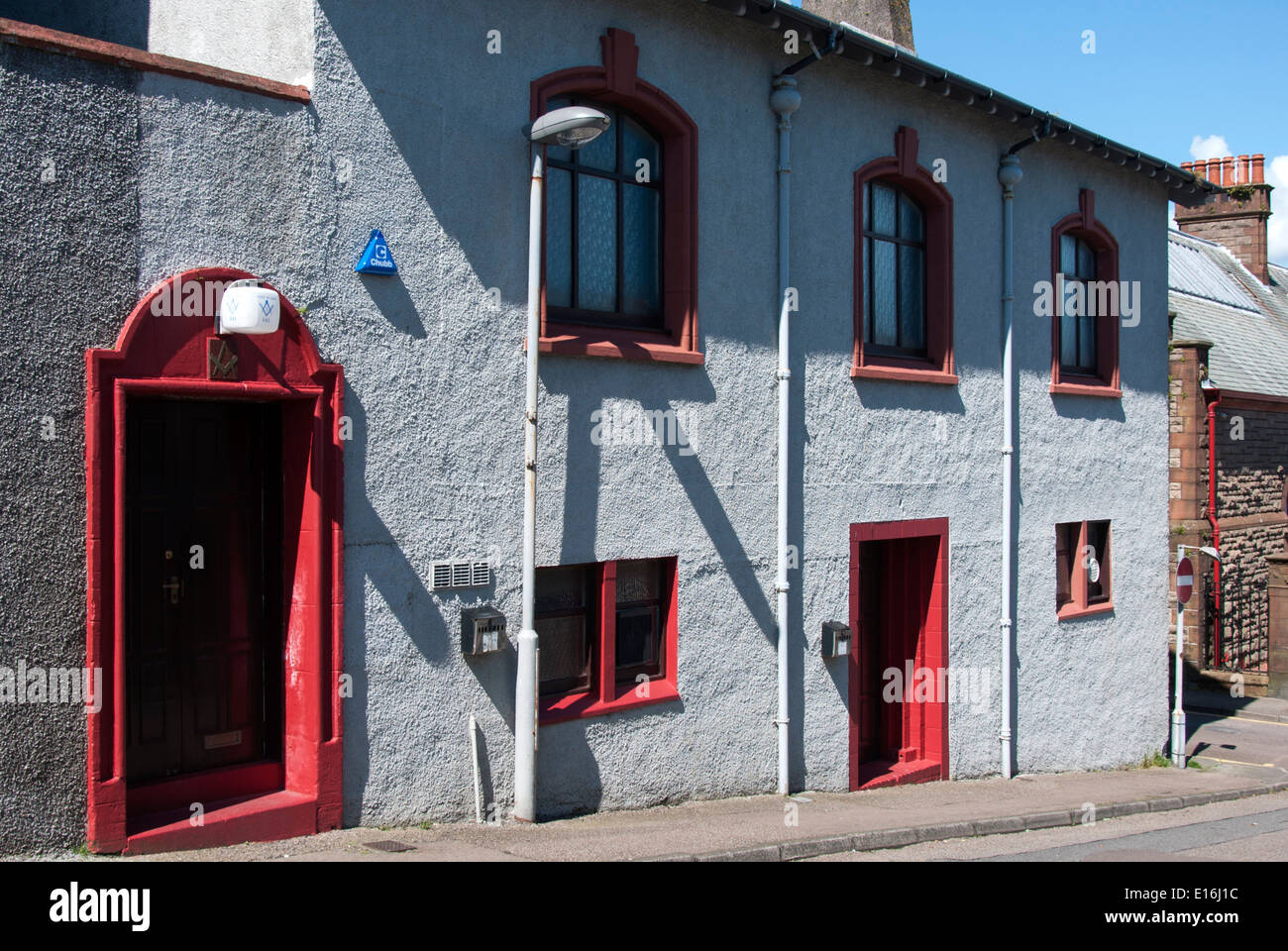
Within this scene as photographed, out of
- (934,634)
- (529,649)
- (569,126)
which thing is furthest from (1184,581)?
(569,126)

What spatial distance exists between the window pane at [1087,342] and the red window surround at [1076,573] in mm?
2020

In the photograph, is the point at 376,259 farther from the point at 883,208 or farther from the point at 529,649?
the point at 883,208

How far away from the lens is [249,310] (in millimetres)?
6312

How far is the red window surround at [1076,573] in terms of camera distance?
14.0m

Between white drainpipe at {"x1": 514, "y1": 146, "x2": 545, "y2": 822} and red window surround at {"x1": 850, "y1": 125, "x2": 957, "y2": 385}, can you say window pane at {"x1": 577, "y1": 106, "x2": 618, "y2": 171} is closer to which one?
white drainpipe at {"x1": 514, "y1": 146, "x2": 545, "y2": 822}

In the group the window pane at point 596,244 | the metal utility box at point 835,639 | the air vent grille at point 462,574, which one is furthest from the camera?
the metal utility box at point 835,639

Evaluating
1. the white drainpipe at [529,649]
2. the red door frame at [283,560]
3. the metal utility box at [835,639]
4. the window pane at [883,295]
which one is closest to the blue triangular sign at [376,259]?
the red door frame at [283,560]

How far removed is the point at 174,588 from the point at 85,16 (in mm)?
4597

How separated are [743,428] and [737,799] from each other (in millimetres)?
2989

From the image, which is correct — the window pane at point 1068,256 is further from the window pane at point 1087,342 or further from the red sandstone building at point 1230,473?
the red sandstone building at point 1230,473

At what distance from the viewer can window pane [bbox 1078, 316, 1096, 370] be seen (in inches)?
577

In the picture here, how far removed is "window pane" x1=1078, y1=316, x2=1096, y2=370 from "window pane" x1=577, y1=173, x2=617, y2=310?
26.0 ft

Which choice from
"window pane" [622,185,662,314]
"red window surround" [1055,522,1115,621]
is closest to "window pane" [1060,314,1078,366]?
"red window surround" [1055,522,1115,621]

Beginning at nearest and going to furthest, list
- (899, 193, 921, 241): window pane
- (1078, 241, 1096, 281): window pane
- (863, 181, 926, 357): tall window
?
(863, 181, 926, 357): tall window, (899, 193, 921, 241): window pane, (1078, 241, 1096, 281): window pane
